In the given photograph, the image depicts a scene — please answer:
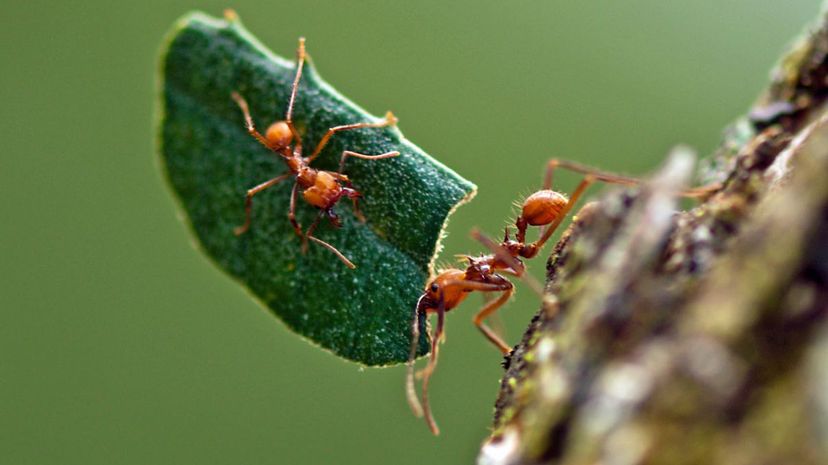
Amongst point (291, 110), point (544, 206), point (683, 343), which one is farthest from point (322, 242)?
point (683, 343)

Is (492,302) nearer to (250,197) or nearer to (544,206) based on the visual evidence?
(544,206)

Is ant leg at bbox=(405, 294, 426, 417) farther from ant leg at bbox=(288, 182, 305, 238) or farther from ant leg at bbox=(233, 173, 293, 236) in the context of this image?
ant leg at bbox=(233, 173, 293, 236)

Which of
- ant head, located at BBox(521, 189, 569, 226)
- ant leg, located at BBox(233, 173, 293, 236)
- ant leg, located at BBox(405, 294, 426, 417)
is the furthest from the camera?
ant head, located at BBox(521, 189, 569, 226)

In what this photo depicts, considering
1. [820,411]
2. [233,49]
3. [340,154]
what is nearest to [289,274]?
[340,154]

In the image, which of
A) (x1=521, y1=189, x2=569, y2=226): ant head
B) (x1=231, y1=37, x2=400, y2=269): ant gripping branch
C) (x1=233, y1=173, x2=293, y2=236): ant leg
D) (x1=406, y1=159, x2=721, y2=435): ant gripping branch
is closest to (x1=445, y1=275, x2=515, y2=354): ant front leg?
(x1=406, y1=159, x2=721, y2=435): ant gripping branch

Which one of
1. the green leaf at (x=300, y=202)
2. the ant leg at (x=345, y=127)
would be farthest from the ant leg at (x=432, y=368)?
the ant leg at (x=345, y=127)

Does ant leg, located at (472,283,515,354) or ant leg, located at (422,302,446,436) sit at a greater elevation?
ant leg, located at (472,283,515,354)

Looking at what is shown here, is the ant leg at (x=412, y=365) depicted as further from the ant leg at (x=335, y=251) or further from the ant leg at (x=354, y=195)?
the ant leg at (x=354, y=195)
